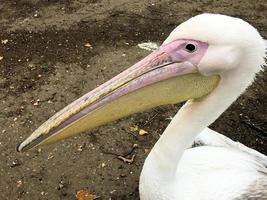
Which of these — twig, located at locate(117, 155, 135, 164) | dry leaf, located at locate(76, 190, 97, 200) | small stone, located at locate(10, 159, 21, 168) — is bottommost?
small stone, located at locate(10, 159, 21, 168)

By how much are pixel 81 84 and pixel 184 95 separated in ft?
5.55

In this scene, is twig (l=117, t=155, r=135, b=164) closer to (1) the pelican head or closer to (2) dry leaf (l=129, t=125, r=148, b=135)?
(2) dry leaf (l=129, t=125, r=148, b=135)

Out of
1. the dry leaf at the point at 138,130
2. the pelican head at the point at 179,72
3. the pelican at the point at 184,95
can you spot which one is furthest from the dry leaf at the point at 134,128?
the pelican head at the point at 179,72

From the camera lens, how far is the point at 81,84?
3.67 meters

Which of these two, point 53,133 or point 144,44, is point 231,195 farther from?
point 144,44

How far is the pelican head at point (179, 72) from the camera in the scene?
1.92 metres

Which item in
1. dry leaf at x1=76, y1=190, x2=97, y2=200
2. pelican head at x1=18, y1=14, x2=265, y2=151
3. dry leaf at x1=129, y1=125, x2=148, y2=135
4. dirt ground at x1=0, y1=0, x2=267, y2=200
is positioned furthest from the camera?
dry leaf at x1=129, y1=125, x2=148, y2=135

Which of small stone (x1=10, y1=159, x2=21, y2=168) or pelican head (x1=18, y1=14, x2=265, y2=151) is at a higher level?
pelican head (x1=18, y1=14, x2=265, y2=151)

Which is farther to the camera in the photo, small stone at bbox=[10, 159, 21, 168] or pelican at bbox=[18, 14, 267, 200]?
small stone at bbox=[10, 159, 21, 168]

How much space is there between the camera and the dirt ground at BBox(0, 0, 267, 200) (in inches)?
120

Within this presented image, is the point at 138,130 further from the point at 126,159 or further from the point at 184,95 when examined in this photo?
the point at 184,95

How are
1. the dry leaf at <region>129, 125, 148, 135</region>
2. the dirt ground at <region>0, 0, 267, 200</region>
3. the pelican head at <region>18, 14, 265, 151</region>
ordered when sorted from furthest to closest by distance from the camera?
the dry leaf at <region>129, 125, 148, 135</region> < the dirt ground at <region>0, 0, 267, 200</region> < the pelican head at <region>18, 14, 265, 151</region>

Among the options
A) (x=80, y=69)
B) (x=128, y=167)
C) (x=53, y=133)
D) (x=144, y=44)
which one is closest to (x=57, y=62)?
(x=80, y=69)

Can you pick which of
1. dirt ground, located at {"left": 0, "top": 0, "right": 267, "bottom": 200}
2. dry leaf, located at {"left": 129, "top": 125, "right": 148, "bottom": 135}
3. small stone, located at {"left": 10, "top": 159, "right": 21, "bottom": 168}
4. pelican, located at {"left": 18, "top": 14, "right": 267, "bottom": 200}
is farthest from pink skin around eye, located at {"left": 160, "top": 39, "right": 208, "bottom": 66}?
small stone, located at {"left": 10, "top": 159, "right": 21, "bottom": 168}
